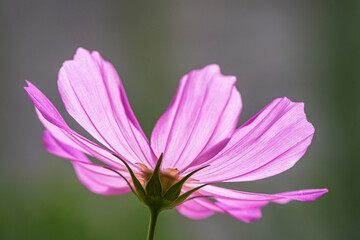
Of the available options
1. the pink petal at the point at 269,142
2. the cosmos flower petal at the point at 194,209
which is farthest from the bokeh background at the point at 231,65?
the pink petal at the point at 269,142

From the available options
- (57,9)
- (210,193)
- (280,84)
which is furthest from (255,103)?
(210,193)

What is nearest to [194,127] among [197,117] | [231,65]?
[197,117]

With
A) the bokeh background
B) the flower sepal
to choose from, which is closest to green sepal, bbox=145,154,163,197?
the flower sepal

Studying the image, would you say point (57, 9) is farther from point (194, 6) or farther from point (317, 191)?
point (317, 191)

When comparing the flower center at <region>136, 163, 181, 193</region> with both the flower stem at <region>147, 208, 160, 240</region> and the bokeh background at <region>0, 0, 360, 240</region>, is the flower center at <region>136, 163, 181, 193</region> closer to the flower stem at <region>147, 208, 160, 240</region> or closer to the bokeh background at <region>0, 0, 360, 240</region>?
the flower stem at <region>147, 208, 160, 240</region>

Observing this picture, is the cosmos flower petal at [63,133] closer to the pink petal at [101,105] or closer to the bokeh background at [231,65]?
the pink petal at [101,105]

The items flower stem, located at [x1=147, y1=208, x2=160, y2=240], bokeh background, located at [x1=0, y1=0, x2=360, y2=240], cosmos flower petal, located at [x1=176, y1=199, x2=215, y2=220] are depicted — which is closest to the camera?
flower stem, located at [x1=147, y1=208, x2=160, y2=240]
